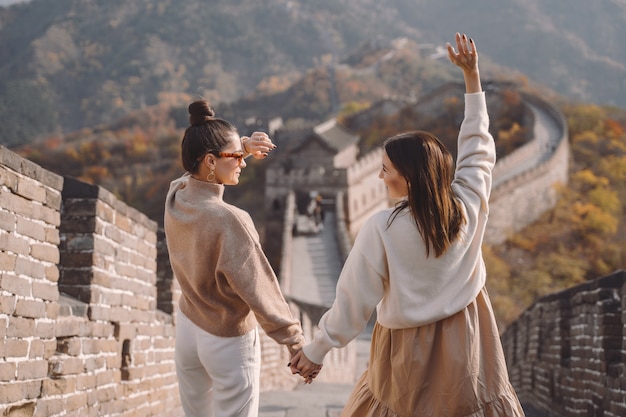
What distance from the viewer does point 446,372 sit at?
13.2 ft

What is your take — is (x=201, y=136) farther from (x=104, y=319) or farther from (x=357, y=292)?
(x=104, y=319)

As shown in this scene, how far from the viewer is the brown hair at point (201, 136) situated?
14.6ft

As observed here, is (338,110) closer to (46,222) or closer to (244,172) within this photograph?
(244,172)

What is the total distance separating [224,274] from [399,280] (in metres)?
0.82

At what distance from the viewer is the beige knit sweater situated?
4277 mm

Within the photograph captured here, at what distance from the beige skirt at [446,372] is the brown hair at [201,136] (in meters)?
1.23

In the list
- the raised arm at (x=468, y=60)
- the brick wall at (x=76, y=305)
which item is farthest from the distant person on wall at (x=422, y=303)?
the brick wall at (x=76, y=305)

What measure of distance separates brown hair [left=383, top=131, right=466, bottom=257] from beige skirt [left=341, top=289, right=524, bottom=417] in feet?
1.23

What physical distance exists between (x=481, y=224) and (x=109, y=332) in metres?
2.96

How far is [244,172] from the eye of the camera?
168 ft

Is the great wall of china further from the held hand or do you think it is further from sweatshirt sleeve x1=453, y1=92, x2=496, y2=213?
sweatshirt sleeve x1=453, y1=92, x2=496, y2=213

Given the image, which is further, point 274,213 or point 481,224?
point 274,213

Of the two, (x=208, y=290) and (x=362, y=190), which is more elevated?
(x=362, y=190)

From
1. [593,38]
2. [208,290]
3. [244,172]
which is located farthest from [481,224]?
[593,38]
